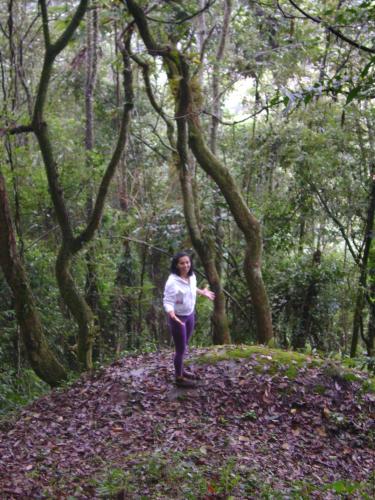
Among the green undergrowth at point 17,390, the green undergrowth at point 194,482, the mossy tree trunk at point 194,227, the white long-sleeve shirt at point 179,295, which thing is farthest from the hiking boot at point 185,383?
the mossy tree trunk at point 194,227

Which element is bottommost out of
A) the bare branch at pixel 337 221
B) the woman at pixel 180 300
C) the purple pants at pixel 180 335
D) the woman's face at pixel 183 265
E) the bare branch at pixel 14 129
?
the purple pants at pixel 180 335

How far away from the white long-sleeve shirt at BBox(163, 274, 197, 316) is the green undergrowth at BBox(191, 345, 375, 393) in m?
1.35

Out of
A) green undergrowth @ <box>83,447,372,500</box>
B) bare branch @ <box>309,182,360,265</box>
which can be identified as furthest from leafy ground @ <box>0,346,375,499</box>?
bare branch @ <box>309,182,360,265</box>

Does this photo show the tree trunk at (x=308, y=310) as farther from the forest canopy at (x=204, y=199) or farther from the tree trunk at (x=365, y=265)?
the tree trunk at (x=365, y=265)

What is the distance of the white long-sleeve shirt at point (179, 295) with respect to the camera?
7301 mm

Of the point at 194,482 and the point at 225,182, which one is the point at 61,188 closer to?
the point at 225,182

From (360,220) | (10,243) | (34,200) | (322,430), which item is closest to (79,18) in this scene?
(10,243)

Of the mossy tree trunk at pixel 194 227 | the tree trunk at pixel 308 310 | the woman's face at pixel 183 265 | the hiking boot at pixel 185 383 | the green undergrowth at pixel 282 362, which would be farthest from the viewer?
the tree trunk at pixel 308 310

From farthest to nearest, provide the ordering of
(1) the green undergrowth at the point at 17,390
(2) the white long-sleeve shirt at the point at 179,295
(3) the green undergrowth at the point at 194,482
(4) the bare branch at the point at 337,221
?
(4) the bare branch at the point at 337,221, (1) the green undergrowth at the point at 17,390, (2) the white long-sleeve shirt at the point at 179,295, (3) the green undergrowth at the point at 194,482

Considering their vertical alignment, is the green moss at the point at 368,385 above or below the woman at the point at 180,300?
below

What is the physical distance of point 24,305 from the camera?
8508mm

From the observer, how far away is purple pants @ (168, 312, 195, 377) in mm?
7367

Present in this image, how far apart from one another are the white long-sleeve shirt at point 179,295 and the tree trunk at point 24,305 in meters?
2.35

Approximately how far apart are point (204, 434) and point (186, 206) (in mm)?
4802
